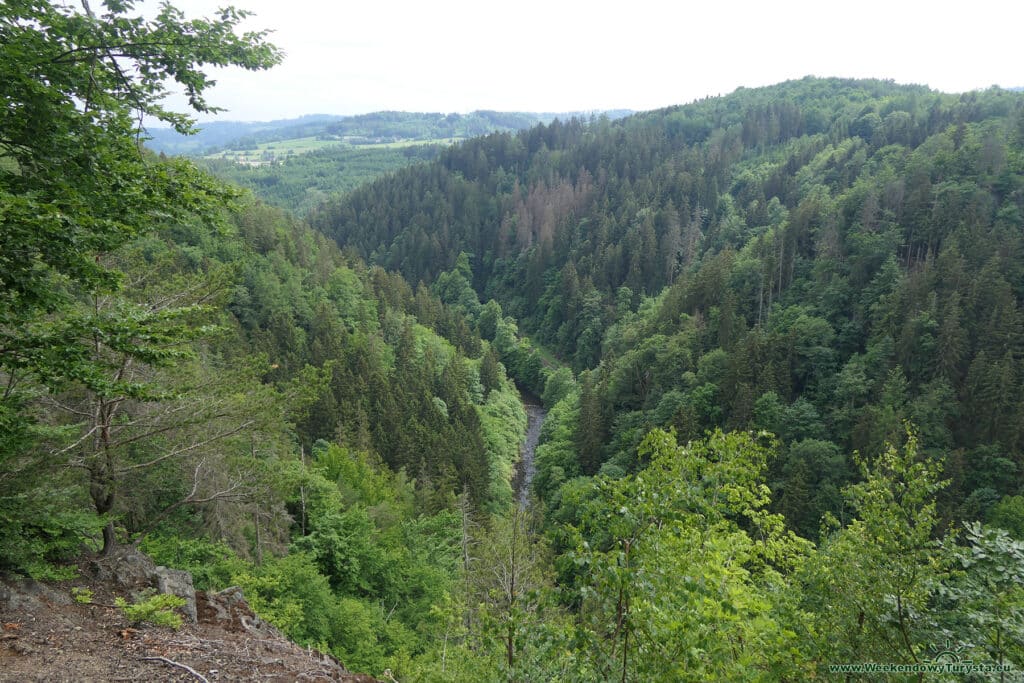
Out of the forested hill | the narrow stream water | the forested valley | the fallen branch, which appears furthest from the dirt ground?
the narrow stream water

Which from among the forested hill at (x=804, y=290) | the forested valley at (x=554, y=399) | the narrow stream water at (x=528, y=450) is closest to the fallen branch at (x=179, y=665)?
the forested valley at (x=554, y=399)

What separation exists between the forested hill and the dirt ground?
50.3ft

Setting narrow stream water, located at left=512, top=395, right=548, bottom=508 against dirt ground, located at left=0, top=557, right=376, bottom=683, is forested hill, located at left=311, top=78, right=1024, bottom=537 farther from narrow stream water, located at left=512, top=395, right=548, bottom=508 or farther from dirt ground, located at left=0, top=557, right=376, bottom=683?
dirt ground, located at left=0, top=557, right=376, bottom=683

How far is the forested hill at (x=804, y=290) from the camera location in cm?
4466

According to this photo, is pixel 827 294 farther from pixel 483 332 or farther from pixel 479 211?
pixel 479 211

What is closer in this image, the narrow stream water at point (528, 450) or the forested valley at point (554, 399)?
the forested valley at point (554, 399)

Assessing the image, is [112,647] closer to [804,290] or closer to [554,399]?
[554,399]

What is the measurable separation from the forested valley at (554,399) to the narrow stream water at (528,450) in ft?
6.57

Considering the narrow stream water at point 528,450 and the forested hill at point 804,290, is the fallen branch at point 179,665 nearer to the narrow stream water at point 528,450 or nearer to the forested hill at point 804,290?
the forested hill at point 804,290

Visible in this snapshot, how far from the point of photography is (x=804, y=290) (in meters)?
66.6

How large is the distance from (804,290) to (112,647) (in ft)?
233

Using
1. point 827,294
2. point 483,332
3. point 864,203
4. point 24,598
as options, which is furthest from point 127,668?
point 483,332

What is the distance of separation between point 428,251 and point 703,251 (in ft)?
229

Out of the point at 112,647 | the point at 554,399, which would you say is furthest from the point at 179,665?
the point at 554,399
